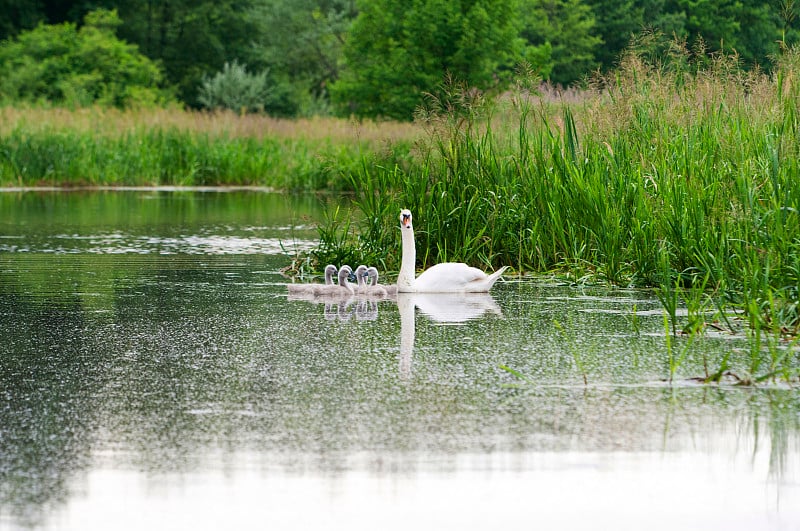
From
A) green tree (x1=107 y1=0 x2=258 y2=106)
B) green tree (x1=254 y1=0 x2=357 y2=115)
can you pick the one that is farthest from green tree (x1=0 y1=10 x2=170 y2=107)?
green tree (x1=254 y1=0 x2=357 y2=115)

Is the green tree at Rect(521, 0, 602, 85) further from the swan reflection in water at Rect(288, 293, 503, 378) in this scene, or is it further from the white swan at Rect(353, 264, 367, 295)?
the swan reflection in water at Rect(288, 293, 503, 378)

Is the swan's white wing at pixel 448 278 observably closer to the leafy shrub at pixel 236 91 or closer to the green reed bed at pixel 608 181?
the green reed bed at pixel 608 181

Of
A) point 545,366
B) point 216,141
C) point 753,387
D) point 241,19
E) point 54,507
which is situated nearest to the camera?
point 54,507

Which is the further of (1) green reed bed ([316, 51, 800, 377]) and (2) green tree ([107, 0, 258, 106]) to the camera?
(2) green tree ([107, 0, 258, 106])

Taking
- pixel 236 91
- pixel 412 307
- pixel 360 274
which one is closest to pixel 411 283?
pixel 360 274

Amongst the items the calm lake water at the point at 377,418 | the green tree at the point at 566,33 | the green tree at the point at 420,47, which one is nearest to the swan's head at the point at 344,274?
the calm lake water at the point at 377,418

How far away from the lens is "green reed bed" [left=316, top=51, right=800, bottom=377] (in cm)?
848

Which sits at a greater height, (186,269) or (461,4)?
(461,4)

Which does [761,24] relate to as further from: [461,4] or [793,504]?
[793,504]

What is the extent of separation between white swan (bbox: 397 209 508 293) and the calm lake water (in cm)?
15

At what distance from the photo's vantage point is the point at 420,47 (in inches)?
1444

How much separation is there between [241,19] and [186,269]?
43.0 metres

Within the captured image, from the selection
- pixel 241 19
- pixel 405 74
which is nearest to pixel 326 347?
pixel 405 74

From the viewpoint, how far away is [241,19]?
171 feet
